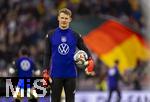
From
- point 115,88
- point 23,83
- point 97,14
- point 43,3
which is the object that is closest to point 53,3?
point 43,3

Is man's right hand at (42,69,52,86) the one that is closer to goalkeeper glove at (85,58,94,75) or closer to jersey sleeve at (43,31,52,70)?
jersey sleeve at (43,31,52,70)

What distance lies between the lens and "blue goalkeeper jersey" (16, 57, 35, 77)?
13.2 m

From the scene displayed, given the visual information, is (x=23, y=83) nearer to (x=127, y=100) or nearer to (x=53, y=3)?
(x=127, y=100)

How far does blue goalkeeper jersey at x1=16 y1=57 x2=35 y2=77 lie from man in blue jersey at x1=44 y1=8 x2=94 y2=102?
502 cm

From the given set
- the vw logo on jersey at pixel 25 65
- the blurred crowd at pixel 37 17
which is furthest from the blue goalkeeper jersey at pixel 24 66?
the blurred crowd at pixel 37 17

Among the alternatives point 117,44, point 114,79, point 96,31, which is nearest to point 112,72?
point 114,79

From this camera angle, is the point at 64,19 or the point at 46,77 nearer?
the point at 64,19

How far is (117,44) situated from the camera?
72.1 ft

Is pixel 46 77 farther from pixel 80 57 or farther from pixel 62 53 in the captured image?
pixel 80 57

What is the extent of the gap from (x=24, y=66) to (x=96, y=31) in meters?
8.91

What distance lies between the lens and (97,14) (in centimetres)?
2211

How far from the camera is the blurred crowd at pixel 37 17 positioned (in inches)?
822

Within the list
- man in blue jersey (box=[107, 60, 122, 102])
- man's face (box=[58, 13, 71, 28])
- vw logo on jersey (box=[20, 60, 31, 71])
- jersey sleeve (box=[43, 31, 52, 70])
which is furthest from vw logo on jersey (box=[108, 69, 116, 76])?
man's face (box=[58, 13, 71, 28])

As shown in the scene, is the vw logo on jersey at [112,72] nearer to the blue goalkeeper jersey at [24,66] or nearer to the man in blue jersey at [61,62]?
the blue goalkeeper jersey at [24,66]
